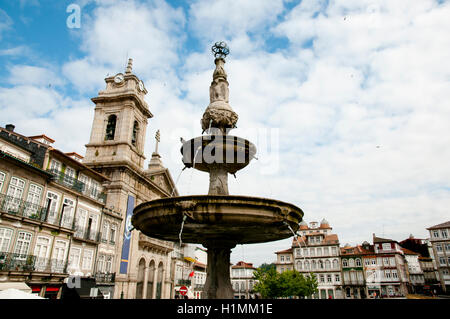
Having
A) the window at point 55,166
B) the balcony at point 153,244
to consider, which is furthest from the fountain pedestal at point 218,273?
the balcony at point 153,244

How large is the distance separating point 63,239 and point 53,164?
5479mm

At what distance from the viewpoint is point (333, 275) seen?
54.4 metres

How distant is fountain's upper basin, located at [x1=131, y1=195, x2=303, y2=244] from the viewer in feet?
18.7

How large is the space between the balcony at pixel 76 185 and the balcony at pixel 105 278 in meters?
6.24

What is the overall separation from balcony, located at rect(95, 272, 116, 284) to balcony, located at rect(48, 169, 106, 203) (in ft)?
20.5

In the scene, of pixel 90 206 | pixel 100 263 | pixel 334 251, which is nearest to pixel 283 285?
pixel 334 251

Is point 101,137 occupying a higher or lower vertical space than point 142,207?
higher

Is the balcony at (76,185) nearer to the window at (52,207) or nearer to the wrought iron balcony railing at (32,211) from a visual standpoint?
the window at (52,207)

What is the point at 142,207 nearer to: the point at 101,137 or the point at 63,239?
the point at 63,239

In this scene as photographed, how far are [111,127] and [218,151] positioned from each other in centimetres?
3129

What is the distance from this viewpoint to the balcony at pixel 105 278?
2603 cm

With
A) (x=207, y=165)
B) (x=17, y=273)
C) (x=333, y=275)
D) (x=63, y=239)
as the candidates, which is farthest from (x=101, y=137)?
(x=333, y=275)

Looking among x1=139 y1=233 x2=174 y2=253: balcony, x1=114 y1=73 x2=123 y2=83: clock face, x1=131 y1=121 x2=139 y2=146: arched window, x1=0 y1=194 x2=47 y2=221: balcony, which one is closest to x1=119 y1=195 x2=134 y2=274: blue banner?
x1=139 y1=233 x2=174 y2=253: balcony
